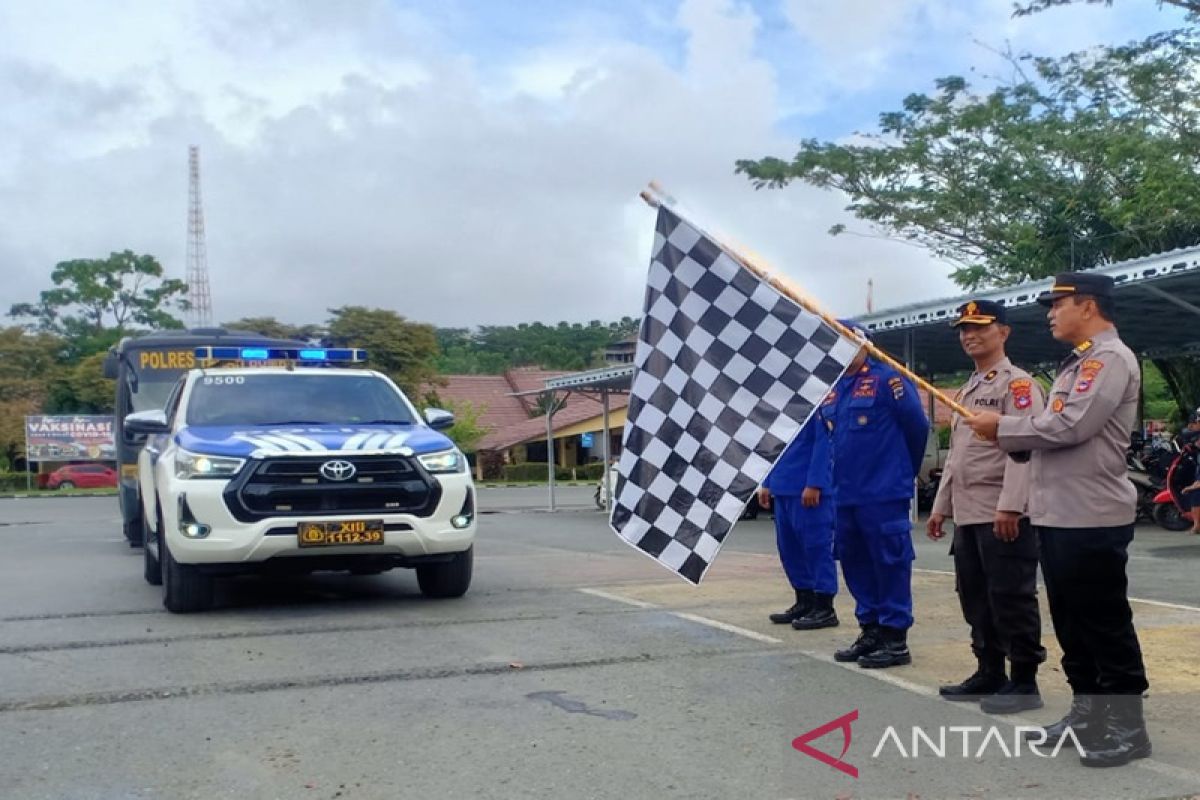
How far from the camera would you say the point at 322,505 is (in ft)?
26.7

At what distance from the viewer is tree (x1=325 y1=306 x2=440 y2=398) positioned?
4575 cm

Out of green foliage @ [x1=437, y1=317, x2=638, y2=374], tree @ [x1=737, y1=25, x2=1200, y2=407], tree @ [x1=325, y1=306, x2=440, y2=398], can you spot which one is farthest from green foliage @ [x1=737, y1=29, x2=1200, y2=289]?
green foliage @ [x1=437, y1=317, x2=638, y2=374]

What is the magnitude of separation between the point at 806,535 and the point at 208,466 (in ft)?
13.1

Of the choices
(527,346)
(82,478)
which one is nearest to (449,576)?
(82,478)

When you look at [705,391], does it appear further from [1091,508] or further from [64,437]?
[64,437]

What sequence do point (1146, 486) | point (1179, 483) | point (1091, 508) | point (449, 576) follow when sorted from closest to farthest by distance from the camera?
point (1091, 508)
point (449, 576)
point (1179, 483)
point (1146, 486)

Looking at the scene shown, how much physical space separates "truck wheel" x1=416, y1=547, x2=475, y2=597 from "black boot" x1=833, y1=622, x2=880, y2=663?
3418 mm

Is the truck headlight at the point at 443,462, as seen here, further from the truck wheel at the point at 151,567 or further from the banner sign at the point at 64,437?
the banner sign at the point at 64,437

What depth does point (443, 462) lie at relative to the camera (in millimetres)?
8602

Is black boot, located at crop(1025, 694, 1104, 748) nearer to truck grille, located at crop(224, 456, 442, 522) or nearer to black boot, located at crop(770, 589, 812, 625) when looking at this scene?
black boot, located at crop(770, 589, 812, 625)

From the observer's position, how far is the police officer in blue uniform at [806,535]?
7.28 metres

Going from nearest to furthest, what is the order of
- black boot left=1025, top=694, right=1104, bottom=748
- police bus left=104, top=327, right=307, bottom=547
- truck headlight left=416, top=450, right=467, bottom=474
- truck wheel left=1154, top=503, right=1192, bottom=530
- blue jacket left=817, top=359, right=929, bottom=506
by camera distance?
black boot left=1025, top=694, right=1104, bottom=748
blue jacket left=817, top=359, right=929, bottom=506
truck headlight left=416, top=450, right=467, bottom=474
police bus left=104, top=327, right=307, bottom=547
truck wheel left=1154, top=503, right=1192, bottom=530

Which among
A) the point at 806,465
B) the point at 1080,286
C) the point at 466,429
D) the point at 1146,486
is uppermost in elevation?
the point at 466,429

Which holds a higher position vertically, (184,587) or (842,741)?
(184,587)
